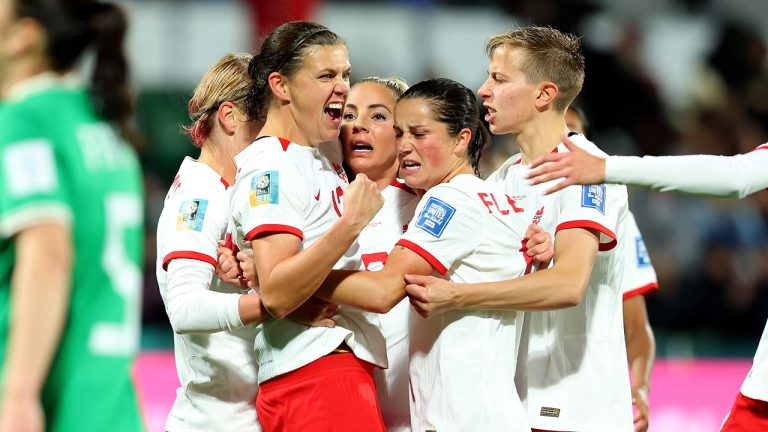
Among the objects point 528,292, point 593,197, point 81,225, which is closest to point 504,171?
point 593,197

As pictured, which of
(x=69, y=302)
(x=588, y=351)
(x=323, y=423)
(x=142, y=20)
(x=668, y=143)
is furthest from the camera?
(x=142, y=20)

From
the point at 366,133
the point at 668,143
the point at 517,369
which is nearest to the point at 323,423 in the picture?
the point at 517,369

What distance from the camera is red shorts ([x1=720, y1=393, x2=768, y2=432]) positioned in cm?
429

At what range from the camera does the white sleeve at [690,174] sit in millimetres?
3775

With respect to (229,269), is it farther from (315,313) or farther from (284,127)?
(284,127)

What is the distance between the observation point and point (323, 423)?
370 cm

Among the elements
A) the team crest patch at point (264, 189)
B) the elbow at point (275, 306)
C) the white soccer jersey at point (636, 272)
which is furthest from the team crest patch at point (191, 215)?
the white soccer jersey at point (636, 272)

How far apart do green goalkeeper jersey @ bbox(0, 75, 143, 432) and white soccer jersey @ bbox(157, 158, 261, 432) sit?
1.09 metres

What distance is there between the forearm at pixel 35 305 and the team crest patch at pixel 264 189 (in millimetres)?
1108

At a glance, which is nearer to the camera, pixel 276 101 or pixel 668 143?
pixel 276 101

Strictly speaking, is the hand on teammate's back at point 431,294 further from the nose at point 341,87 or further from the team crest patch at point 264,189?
the nose at point 341,87

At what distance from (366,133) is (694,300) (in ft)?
28.4

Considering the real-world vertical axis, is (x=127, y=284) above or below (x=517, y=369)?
above

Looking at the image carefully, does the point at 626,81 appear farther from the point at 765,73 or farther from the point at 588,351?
the point at 588,351
